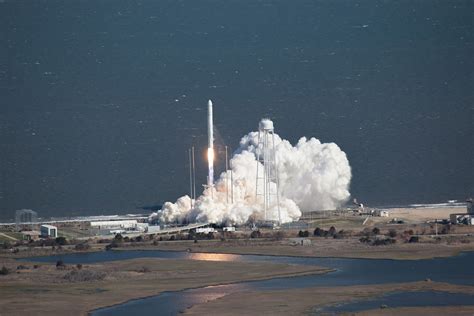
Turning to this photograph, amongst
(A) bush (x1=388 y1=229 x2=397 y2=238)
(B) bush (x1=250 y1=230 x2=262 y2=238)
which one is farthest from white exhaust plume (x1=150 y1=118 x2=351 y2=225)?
(A) bush (x1=388 y1=229 x2=397 y2=238)

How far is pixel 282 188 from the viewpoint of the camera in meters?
125

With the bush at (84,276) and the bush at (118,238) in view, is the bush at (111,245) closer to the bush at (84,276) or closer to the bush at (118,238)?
the bush at (118,238)

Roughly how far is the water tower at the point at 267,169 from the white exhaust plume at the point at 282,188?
47 cm

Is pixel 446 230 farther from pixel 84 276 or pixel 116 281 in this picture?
pixel 84 276

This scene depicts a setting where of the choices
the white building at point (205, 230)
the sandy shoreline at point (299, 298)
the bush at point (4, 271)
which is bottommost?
the sandy shoreline at point (299, 298)

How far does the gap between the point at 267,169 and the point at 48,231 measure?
17343 millimetres

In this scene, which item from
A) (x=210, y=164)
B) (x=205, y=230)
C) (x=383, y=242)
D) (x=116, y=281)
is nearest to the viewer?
(x=116, y=281)

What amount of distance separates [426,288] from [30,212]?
2208 inches

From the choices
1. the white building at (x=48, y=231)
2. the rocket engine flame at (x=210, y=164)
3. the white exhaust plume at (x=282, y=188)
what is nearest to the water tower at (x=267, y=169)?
the white exhaust plume at (x=282, y=188)

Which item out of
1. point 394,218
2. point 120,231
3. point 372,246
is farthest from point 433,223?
point 120,231

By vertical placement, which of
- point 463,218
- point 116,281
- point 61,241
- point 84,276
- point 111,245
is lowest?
point 116,281

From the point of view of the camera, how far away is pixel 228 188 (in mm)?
119375

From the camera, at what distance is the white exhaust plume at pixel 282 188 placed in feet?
383


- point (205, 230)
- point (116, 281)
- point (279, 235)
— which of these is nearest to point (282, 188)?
point (205, 230)
